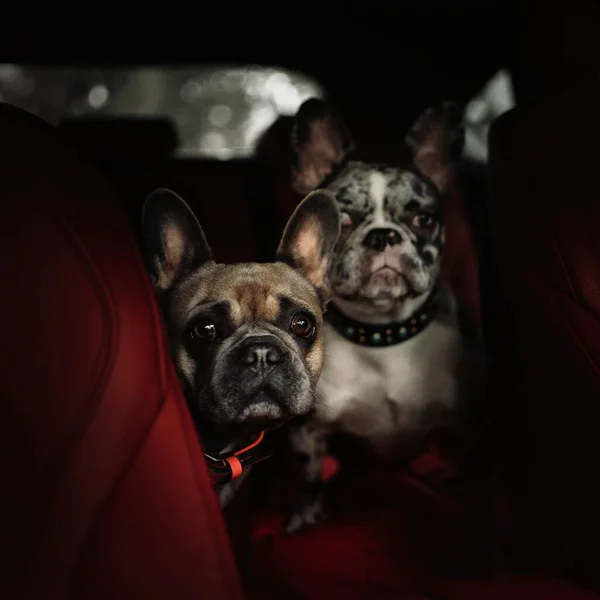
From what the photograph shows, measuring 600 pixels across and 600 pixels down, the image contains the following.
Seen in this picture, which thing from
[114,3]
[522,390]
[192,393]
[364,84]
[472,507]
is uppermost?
[114,3]

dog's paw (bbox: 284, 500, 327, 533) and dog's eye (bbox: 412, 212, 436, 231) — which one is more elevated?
dog's eye (bbox: 412, 212, 436, 231)

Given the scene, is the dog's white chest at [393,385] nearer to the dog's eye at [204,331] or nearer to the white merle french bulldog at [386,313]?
the white merle french bulldog at [386,313]

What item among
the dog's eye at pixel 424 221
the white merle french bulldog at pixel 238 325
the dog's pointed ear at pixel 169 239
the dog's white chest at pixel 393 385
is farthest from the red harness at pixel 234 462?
the dog's eye at pixel 424 221

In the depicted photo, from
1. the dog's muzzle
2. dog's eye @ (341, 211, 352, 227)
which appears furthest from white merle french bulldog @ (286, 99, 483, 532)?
the dog's muzzle

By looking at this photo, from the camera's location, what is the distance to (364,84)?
126 cm

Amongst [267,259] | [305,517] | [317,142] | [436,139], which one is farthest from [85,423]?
[436,139]

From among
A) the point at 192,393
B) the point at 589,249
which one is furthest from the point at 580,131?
the point at 192,393

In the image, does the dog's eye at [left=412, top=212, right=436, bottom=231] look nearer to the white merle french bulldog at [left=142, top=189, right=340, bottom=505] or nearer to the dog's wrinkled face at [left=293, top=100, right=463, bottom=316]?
the dog's wrinkled face at [left=293, top=100, right=463, bottom=316]

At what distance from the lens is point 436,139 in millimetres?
1034

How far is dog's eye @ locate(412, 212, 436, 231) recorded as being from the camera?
98cm

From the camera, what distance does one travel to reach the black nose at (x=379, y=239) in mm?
925

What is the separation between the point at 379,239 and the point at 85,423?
487 millimetres

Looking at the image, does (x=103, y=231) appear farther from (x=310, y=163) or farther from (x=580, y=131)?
(x=580, y=131)

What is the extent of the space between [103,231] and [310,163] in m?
0.40
